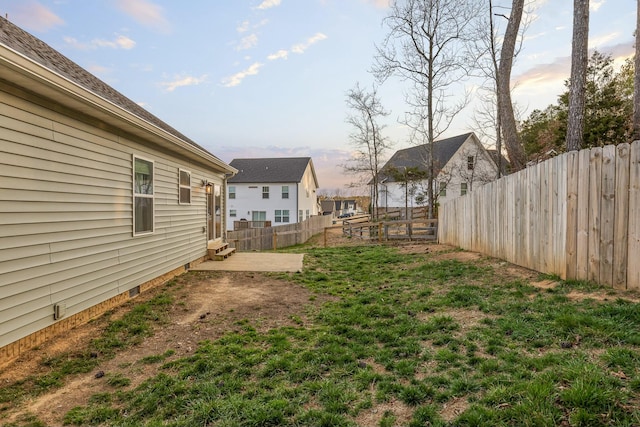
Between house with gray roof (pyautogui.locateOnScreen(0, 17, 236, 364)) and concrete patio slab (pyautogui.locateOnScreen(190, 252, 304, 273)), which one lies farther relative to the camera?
concrete patio slab (pyautogui.locateOnScreen(190, 252, 304, 273))

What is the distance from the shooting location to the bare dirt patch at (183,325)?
2857 millimetres

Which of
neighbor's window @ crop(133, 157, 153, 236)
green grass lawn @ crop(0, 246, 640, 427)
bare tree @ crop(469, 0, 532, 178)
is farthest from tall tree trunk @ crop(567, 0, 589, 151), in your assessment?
neighbor's window @ crop(133, 157, 153, 236)

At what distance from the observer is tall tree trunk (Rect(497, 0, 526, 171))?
8266mm

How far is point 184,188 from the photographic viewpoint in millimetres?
8156

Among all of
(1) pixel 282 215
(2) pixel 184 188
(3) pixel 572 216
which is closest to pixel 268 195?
(1) pixel 282 215

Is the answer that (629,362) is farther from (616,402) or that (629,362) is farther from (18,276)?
(18,276)

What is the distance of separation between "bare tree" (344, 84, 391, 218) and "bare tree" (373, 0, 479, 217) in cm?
732

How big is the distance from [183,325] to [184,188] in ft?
14.6

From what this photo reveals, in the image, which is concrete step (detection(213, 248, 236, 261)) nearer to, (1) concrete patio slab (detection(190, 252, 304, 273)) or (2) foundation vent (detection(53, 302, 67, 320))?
(1) concrete patio slab (detection(190, 252, 304, 273))

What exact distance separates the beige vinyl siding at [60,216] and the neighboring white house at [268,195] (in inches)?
822

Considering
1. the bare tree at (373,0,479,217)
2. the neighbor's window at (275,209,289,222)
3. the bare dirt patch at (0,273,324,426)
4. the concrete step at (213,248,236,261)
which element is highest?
the bare tree at (373,0,479,217)

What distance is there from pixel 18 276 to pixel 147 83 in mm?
10265

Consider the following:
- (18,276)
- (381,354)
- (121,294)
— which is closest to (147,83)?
(121,294)

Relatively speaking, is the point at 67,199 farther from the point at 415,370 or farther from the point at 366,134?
the point at 366,134
